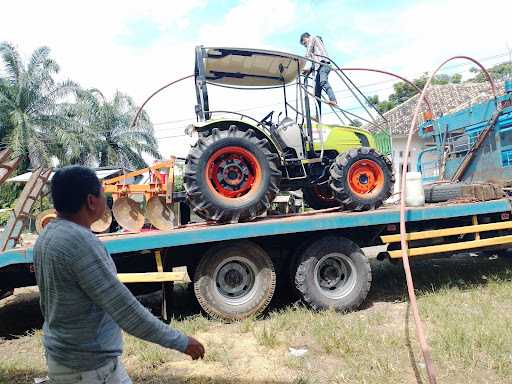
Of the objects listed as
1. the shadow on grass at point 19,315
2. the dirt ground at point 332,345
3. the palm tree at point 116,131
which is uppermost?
the palm tree at point 116,131

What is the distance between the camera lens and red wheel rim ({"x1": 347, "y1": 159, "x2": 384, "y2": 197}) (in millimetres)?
5168

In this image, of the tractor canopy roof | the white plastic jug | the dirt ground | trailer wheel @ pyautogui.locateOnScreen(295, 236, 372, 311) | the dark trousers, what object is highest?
the tractor canopy roof

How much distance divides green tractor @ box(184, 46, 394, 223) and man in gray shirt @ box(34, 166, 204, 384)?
2820mm

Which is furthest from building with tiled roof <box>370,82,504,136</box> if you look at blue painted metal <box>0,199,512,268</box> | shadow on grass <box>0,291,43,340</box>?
shadow on grass <box>0,291,43,340</box>

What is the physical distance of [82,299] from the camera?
166 centimetres

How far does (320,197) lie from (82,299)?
519cm

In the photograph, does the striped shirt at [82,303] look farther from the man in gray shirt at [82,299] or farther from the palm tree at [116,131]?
the palm tree at [116,131]

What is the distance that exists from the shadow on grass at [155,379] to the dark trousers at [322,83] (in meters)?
3.50

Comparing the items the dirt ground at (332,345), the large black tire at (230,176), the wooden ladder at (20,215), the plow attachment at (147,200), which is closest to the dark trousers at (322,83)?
the large black tire at (230,176)

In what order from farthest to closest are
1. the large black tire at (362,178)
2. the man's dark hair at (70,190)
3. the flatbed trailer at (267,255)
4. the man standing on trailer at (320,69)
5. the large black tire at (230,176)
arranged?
1. the man standing on trailer at (320,69)
2. the large black tire at (362,178)
3. the large black tire at (230,176)
4. the flatbed trailer at (267,255)
5. the man's dark hair at (70,190)

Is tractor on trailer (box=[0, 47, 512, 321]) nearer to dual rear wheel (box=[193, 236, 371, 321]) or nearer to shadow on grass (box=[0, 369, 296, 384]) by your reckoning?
dual rear wheel (box=[193, 236, 371, 321])

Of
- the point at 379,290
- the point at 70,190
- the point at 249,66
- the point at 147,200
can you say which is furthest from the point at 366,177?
the point at 70,190

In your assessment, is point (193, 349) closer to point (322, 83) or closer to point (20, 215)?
point (20, 215)

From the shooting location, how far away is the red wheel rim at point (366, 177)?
517 cm
